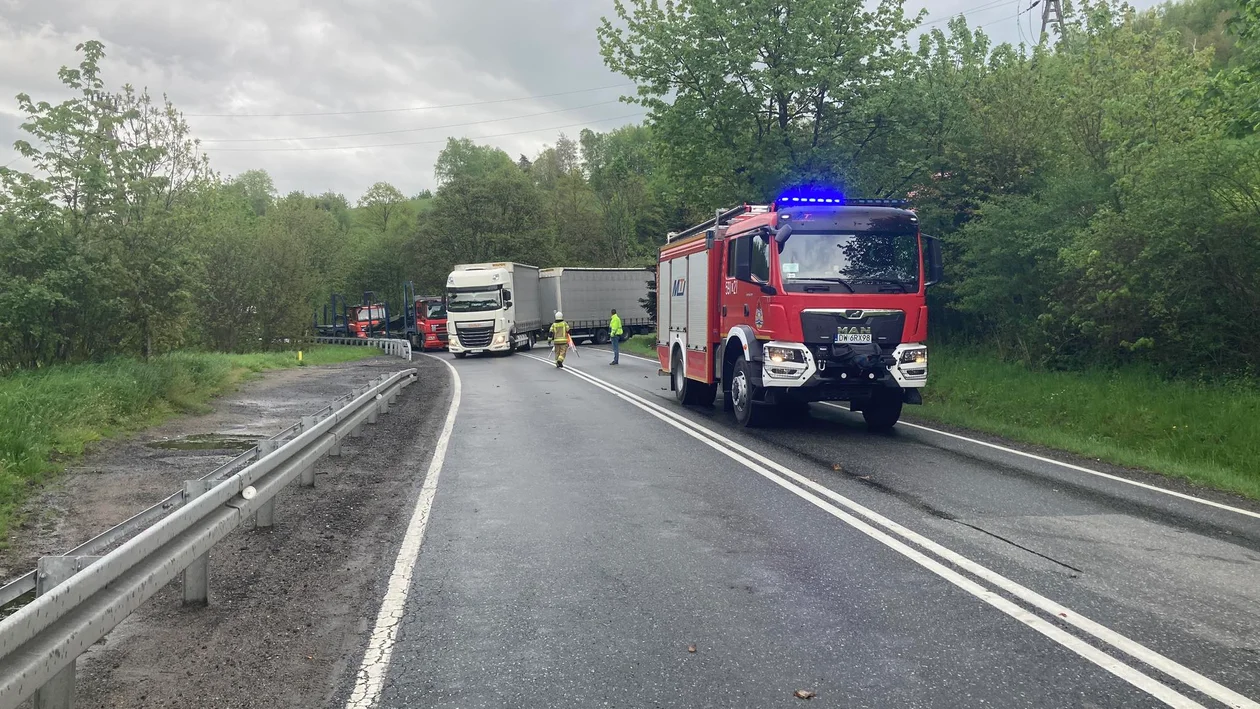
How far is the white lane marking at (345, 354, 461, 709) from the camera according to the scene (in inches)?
154

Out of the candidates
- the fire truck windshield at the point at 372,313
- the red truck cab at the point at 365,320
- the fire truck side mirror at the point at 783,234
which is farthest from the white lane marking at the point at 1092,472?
the fire truck windshield at the point at 372,313

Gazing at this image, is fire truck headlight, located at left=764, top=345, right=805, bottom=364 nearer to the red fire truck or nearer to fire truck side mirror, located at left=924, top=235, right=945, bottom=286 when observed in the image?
the red fire truck

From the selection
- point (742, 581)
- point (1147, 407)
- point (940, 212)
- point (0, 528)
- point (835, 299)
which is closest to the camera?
point (742, 581)

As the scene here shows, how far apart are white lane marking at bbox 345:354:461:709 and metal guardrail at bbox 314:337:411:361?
28.3 metres

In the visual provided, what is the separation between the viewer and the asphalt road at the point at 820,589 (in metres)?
3.97

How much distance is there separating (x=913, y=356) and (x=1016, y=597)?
6.73 metres

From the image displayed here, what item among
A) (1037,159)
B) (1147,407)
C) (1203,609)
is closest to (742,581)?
(1203,609)

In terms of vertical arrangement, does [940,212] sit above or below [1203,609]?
above

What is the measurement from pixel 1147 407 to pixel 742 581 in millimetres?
9262

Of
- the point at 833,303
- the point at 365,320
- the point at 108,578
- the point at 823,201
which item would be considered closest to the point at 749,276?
the point at 833,303

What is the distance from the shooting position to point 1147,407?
1218 centimetres

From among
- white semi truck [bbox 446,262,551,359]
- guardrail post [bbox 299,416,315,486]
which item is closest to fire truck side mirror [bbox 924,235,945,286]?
guardrail post [bbox 299,416,315,486]

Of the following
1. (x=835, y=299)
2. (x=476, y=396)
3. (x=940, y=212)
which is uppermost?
(x=940, y=212)

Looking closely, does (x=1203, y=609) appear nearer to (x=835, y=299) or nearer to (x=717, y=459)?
(x=717, y=459)
